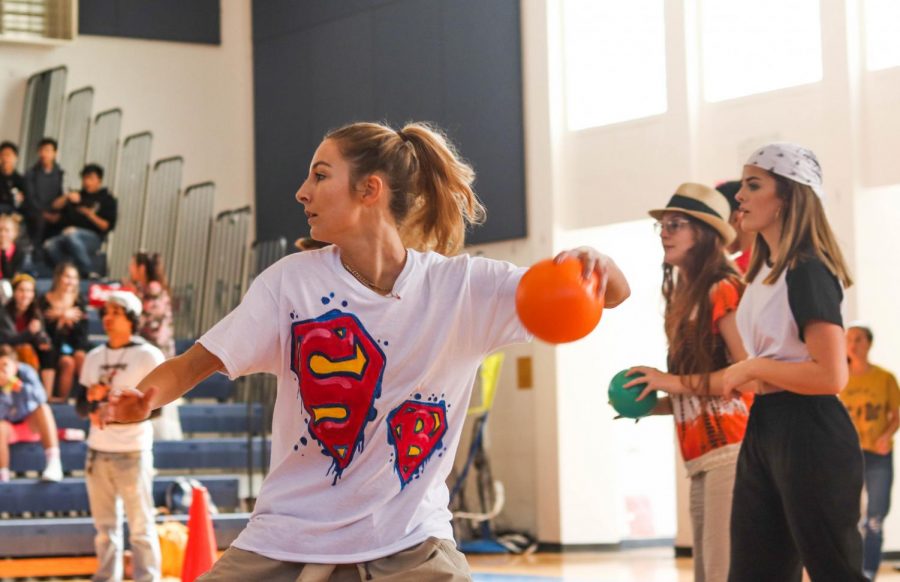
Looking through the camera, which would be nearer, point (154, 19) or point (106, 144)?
point (106, 144)

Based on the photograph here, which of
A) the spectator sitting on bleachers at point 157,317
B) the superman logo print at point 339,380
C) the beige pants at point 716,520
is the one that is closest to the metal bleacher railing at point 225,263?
the spectator sitting on bleachers at point 157,317

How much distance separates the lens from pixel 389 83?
49.2ft

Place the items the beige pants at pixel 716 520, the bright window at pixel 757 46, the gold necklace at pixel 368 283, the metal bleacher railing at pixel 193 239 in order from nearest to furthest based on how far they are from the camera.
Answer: the gold necklace at pixel 368 283
the beige pants at pixel 716 520
the bright window at pixel 757 46
the metal bleacher railing at pixel 193 239

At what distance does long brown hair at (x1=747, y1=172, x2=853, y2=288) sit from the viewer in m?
4.17

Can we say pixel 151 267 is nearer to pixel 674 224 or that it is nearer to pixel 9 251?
pixel 9 251

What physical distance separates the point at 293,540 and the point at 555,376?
1002 cm

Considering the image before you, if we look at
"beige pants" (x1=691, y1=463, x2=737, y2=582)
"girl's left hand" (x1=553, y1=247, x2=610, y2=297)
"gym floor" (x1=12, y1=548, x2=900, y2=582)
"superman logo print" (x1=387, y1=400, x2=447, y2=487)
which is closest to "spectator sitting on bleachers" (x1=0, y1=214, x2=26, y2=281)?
"gym floor" (x1=12, y1=548, x2=900, y2=582)

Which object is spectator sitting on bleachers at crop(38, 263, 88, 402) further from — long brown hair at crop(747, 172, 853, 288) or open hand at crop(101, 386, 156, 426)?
open hand at crop(101, 386, 156, 426)

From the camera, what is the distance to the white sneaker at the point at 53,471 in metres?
10.9

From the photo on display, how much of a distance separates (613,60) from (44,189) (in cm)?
583

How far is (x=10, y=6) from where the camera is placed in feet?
53.2

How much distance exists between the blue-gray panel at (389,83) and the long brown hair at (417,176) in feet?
32.2

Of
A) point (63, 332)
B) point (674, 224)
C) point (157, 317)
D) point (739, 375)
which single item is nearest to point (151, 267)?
point (157, 317)

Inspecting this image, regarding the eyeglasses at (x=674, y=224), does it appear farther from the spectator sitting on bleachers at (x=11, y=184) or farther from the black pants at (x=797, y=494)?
the spectator sitting on bleachers at (x=11, y=184)
